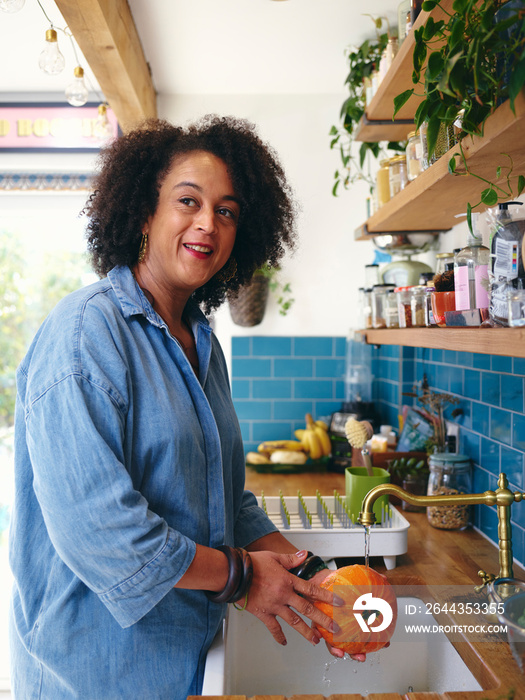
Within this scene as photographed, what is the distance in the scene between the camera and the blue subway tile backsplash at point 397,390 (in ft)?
5.12

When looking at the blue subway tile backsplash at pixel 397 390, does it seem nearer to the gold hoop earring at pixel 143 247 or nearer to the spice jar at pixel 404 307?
the spice jar at pixel 404 307

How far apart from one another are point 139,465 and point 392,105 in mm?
1332

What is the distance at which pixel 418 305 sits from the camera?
1.61 m

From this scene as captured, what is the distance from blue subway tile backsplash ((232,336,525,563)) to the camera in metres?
1.56

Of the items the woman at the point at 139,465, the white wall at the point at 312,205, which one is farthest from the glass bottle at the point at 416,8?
the white wall at the point at 312,205

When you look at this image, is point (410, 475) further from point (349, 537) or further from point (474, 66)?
point (474, 66)

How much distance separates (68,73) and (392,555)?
2.54 metres

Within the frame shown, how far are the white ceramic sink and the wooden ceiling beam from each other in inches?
48.1

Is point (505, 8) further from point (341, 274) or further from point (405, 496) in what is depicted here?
point (341, 274)

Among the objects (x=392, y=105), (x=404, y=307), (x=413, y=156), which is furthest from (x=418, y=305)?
(x=392, y=105)

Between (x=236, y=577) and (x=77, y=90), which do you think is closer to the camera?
(x=236, y=577)

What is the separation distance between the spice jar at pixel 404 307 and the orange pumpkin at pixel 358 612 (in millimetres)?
841

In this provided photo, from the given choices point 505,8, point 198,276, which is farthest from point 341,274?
point 505,8

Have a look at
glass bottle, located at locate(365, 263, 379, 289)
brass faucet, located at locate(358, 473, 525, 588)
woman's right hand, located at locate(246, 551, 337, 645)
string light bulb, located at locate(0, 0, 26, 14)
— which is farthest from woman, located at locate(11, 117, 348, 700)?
glass bottle, located at locate(365, 263, 379, 289)
